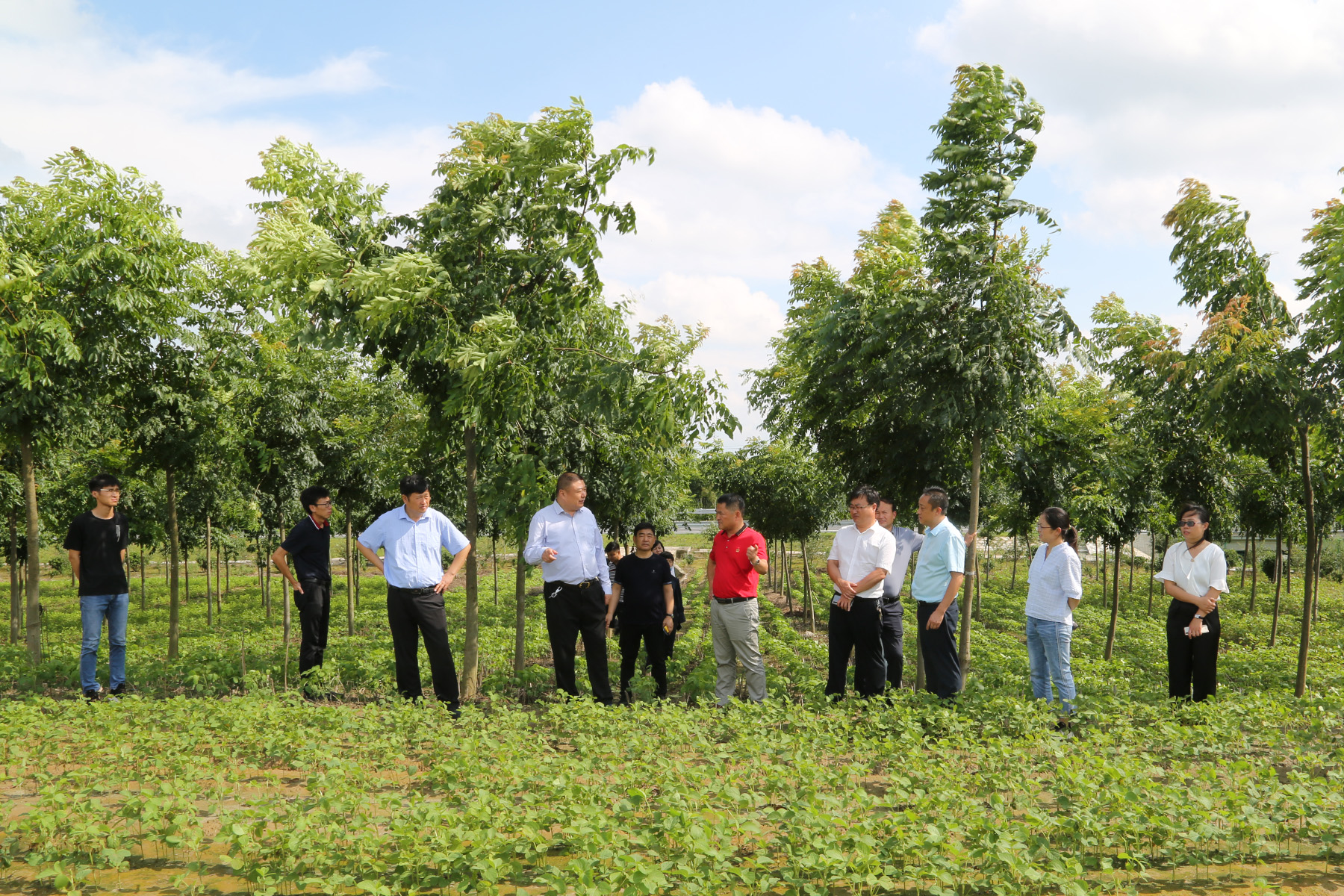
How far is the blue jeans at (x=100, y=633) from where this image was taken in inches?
280

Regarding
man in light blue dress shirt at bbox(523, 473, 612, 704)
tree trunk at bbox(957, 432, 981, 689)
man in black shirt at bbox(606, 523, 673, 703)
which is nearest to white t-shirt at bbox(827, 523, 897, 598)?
tree trunk at bbox(957, 432, 981, 689)

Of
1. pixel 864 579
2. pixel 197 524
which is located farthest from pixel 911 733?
pixel 197 524

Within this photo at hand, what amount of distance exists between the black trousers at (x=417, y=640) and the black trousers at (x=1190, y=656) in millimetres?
5853

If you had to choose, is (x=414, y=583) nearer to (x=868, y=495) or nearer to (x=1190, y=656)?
(x=868, y=495)

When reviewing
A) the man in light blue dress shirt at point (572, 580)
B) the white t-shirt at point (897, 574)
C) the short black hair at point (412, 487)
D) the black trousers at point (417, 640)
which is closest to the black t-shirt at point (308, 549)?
the black trousers at point (417, 640)

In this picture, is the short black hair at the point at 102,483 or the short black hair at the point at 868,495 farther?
the short black hair at the point at 102,483

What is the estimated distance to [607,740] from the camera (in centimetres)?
507

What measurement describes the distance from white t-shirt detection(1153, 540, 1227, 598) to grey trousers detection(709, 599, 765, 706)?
11.0ft

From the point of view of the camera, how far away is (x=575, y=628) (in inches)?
263

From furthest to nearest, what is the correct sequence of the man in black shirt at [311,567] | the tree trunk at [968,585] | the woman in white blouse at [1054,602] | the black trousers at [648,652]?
the black trousers at [648,652] < the man in black shirt at [311,567] < the tree trunk at [968,585] < the woman in white blouse at [1054,602]

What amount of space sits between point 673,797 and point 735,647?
9.98 ft

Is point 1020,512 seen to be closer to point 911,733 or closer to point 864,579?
point 864,579

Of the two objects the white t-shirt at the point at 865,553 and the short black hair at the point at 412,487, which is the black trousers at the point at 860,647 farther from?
the short black hair at the point at 412,487

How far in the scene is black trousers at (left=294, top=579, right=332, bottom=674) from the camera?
25.1 feet
